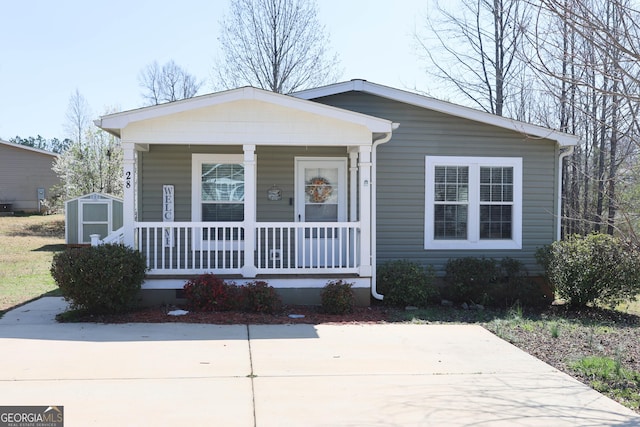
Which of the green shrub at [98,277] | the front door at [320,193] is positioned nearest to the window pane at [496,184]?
the front door at [320,193]

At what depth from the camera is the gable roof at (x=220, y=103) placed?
8.48m

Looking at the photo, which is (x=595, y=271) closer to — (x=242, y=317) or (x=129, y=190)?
(x=242, y=317)

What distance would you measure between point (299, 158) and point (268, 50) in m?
14.3

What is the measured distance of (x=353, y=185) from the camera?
1034cm

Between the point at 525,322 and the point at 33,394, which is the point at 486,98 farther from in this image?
the point at 33,394

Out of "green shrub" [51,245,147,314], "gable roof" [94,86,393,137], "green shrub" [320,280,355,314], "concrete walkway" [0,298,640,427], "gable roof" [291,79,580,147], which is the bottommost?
"concrete walkway" [0,298,640,427]

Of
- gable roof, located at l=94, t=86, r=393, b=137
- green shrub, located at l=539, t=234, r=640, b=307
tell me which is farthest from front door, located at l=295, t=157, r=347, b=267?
green shrub, located at l=539, t=234, r=640, b=307

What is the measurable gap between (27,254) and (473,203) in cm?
1366

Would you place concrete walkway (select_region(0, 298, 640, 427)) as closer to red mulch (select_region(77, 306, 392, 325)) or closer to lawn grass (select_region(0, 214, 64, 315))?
red mulch (select_region(77, 306, 392, 325))

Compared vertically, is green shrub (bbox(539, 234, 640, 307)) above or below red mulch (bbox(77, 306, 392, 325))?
above

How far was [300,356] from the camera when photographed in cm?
628

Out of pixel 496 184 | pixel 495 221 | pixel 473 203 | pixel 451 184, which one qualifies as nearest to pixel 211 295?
pixel 451 184

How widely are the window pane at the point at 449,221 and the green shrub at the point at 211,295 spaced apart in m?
4.04

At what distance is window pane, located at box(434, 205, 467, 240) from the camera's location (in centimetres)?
1062
